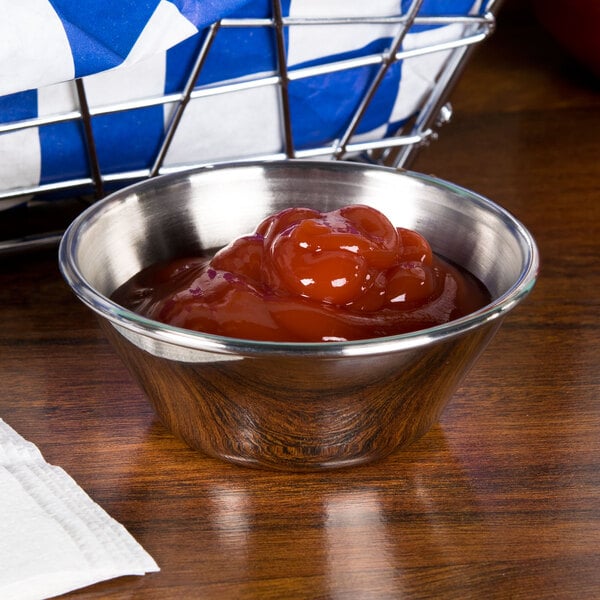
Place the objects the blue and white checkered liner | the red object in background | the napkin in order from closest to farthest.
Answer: the napkin
the blue and white checkered liner
the red object in background

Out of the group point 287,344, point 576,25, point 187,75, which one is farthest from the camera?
point 576,25

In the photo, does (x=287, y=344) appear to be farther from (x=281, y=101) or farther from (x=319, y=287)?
(x=281, y=101)

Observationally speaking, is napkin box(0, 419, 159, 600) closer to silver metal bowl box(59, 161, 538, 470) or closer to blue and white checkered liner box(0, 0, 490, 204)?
silver metal bowl box(59, 161, 538, 470)

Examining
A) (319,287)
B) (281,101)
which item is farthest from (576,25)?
(319,287)

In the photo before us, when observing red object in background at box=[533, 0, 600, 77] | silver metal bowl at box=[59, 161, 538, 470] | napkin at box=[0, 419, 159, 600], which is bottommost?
red object in background at box=[533, 0, 600, 77]

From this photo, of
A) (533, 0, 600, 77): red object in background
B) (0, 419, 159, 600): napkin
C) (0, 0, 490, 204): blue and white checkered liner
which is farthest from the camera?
(533, 0, 600, 77): red object in background

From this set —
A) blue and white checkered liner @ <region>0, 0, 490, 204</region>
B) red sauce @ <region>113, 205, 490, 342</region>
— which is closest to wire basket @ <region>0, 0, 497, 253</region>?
blue and white checkered liner @ <region>0, 0, 490, 204</region>

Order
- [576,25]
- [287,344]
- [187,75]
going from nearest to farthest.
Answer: [287,344] < [187,75] < [576,25]

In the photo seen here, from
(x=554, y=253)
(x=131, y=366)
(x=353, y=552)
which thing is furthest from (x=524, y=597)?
(x=554, y=253)
